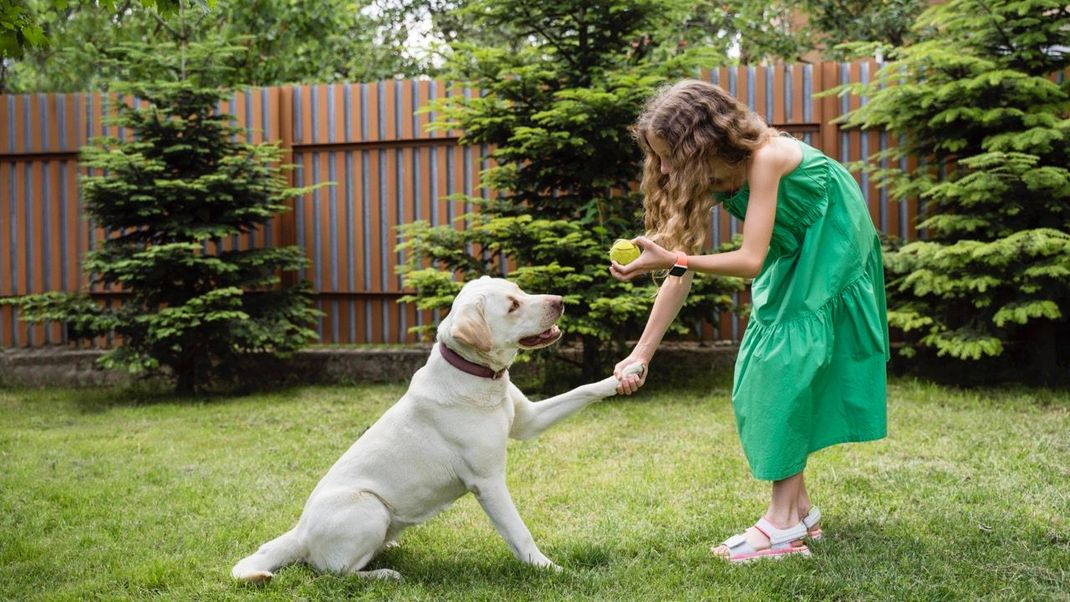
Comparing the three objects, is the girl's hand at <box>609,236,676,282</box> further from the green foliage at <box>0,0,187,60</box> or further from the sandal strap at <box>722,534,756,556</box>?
the green foliage at <box>0,0,187,60</box>

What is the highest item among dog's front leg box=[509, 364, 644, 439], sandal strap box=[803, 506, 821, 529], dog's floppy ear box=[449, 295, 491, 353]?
dog's floppy ear box=[449, 295, 491, 353]

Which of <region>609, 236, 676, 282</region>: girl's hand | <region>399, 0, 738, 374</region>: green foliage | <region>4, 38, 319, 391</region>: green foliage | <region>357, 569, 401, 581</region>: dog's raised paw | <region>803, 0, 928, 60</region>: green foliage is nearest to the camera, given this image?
<region>609, 236, 676, 282</region>: girl's hand

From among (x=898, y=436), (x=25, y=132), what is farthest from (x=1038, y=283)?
(x=25, y=132)

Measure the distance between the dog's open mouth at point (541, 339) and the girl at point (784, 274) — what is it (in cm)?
31

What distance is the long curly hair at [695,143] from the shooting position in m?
3.24

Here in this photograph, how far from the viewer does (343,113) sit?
8.83 metres

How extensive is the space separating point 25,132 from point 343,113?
3284 mm

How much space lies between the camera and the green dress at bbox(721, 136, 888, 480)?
3373mm

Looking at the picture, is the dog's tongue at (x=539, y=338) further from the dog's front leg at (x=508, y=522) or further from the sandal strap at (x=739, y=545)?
the sandal strap at (x=739, y=545)

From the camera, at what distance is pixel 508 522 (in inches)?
131

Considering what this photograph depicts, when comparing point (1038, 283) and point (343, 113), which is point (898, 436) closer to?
point (1038, 283)

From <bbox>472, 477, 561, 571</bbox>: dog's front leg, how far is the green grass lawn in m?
0.07

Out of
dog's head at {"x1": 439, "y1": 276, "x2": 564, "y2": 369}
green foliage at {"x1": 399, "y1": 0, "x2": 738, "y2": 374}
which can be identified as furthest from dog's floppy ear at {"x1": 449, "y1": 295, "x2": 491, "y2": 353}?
green foliage at {"x1": 399, "y1": 0, "x2": 738, "y2": 374}

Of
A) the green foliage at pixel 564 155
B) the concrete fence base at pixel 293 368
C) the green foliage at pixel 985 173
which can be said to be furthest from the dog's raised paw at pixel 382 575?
the concrete fence base at pixel 293 368
